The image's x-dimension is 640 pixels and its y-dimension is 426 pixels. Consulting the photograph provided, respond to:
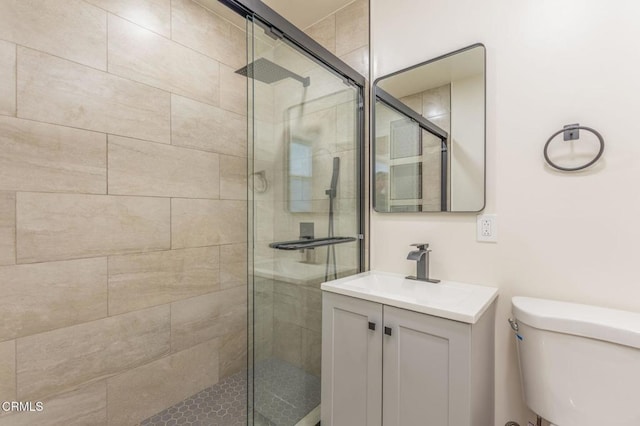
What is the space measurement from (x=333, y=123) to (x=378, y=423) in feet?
4.81

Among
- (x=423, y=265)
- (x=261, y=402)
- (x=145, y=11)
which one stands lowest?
(x=261, y=402)

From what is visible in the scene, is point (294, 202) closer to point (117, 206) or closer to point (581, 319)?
point (117, 206)

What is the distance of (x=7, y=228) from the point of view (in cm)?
123

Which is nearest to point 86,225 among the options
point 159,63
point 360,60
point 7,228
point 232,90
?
point 7,228

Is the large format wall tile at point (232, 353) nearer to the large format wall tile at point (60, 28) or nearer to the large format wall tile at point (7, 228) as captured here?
the large format wall tile at point (7, 228)

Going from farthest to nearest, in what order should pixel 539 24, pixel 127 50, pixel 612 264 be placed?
pixel 127 50, pixel 539 24, pixel 612 264

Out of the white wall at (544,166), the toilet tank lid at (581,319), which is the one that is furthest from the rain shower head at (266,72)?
the toilet tank lid at (581,319)

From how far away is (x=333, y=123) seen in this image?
168cm

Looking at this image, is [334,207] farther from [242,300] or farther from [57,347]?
[57,347]

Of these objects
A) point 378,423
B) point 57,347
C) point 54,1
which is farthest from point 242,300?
point 54,1

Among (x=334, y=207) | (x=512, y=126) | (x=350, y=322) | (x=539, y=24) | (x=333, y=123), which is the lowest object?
(x=350, y=322)

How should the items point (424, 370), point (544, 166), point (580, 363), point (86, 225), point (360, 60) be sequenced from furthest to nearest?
point (360, 60) < point (86, 225) < point (544, 166) < point (424, 370) < point (580, 363)

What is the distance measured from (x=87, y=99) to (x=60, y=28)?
32 cm

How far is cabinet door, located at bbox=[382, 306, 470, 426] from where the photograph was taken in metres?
0.99
